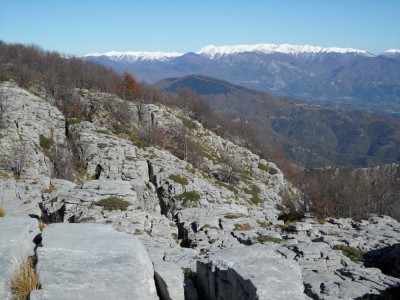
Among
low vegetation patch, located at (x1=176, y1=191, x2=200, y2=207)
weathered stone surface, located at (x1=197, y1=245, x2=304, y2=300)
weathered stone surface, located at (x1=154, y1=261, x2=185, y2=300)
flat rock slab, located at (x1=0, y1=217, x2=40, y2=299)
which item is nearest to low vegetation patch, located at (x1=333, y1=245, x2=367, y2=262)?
weathered stone surface, located at (x1=197, y1=245, x2=304, y2=300)

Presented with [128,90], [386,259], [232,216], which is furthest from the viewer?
[128,90]

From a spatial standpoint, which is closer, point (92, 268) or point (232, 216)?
point (92, 268)

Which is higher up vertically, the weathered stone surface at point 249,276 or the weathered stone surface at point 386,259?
the weathered stone surface at point 249,276

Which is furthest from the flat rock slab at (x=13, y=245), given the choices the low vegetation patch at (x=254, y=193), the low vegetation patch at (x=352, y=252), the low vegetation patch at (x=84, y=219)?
the low vegetation patch at (x=254, y=193)

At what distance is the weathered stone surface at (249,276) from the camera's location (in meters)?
7.69

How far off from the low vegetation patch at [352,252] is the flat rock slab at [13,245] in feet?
52.5

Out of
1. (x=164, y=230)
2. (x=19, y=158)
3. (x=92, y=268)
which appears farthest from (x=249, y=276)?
(x=19, y=158)

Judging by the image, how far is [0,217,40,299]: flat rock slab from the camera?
23.5 ft

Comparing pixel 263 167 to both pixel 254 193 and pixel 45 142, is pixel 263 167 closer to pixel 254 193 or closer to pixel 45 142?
pixel 254 193

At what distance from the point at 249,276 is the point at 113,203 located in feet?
62.5

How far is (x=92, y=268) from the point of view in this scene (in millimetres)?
7645

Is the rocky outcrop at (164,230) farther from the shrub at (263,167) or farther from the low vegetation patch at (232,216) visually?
the shrub at (263,167)

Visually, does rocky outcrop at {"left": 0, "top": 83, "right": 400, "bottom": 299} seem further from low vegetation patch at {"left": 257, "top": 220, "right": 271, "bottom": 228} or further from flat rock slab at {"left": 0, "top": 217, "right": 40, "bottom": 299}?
flat rock slab at {"left": 0, "top": 217, "right": 40, "bottom": 299}

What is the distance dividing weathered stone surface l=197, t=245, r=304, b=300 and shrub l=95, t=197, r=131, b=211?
50.5 feet
